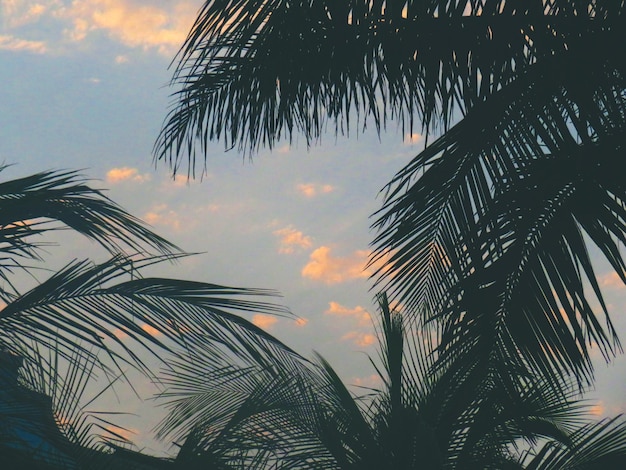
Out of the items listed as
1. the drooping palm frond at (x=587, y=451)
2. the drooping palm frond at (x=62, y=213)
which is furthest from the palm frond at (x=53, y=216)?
the drooping palm frond at (x=587, y=451)

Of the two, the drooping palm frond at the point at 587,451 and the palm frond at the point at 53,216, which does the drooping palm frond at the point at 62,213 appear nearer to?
the palm frond at the point at 53,216

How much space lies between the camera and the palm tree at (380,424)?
19.0 feet

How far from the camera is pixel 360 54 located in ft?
12.1

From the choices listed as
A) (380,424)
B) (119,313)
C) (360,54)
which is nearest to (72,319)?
(119,313)

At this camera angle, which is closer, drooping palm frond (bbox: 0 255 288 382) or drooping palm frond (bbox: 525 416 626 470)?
drooping palm frond (bbox: 0 255 288 382)

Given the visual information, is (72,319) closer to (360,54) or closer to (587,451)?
(360,54)

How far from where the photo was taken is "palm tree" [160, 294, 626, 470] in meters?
5.79

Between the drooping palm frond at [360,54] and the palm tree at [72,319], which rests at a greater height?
the drooping palm frond at [360,54]

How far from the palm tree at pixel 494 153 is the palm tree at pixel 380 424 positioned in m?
2.28

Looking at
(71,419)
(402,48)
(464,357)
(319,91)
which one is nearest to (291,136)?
(319,91)

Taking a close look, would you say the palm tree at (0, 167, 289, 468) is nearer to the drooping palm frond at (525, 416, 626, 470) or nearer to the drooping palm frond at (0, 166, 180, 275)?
the drooping palm frond at (0, 166, 180, 275)

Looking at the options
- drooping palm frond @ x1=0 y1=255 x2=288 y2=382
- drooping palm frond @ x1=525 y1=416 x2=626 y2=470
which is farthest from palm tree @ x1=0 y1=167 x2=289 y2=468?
drooping palm frond @ x1=525 y1=416 x2=626 y2=470

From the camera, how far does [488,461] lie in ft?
20.5

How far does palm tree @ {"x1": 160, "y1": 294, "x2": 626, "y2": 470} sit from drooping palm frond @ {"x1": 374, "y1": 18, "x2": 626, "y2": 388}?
235 centimetres
